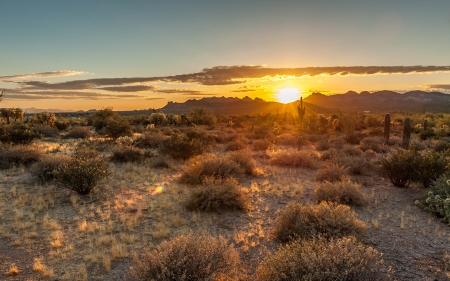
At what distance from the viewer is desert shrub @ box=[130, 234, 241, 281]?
4562 millimetres

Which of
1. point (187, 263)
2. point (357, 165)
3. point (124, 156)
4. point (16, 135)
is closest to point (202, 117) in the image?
point (16, 135)

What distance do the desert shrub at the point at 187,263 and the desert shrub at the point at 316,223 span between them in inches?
75.4

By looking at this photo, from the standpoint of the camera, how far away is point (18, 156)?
14.6m

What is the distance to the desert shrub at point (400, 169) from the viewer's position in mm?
11445

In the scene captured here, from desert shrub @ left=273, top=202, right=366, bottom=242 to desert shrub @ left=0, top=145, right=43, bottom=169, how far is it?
12.7 m

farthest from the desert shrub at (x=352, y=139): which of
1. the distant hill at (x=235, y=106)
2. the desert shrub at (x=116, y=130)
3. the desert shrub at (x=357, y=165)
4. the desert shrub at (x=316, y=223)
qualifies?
the distant hill at (x=235, y=106)

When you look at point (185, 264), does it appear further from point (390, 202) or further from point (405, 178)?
point (405, 178)

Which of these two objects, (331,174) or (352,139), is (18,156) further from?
(352,139)

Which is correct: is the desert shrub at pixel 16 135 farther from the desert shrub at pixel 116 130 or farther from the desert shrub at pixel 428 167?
the desert shrub at pixel 428 167

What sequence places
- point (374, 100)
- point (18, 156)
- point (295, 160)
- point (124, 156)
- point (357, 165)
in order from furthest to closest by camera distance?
point (374, 100), point (124, 156), point (295, 160), point (18, 156), point (357, 165)

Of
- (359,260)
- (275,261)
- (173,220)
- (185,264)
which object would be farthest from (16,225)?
(359,260)

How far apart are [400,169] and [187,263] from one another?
981 centimetres

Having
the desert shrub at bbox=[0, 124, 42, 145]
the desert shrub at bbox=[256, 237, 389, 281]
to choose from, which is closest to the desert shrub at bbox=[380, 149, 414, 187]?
the desert shrub at bbox=[256, 237, 389, 281]

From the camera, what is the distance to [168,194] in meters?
10.8
